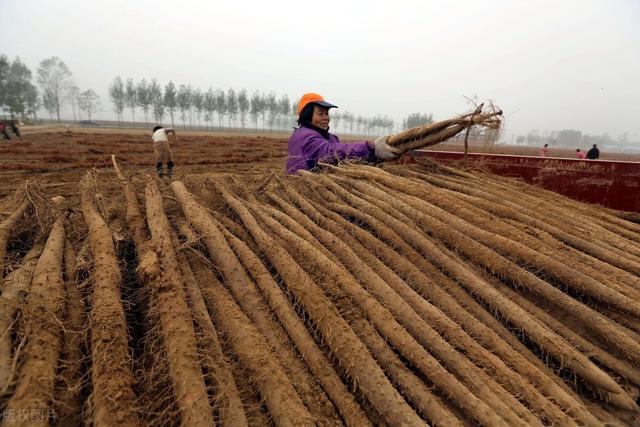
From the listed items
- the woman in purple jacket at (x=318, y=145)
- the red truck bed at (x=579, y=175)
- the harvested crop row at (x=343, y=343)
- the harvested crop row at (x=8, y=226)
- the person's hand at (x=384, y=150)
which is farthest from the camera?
the red truck bed at (x=579, y=175)

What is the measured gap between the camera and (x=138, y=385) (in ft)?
4.47

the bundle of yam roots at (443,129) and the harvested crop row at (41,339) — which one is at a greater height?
the bundle of yam roots at (443,129)

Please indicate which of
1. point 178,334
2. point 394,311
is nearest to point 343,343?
point 394,311

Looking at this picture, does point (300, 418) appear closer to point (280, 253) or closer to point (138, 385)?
point (138, 385)

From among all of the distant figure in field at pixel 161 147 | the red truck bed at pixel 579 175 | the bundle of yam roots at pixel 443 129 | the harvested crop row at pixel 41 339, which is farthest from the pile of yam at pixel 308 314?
the distant figure in field at pixel 161 147

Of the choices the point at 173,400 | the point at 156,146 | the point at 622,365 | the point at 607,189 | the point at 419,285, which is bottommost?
the point at 622,365

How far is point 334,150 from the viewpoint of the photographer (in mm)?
4207

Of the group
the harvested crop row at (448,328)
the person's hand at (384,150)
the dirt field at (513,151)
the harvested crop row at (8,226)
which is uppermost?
the dirt field at (513,151)

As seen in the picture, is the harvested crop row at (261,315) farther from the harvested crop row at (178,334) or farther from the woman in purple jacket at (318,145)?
the woman in purple jacket at (318,145)

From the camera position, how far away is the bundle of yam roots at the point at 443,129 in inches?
137

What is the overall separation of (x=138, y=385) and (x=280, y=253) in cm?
106

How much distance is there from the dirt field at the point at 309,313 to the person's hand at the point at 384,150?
3.79ft

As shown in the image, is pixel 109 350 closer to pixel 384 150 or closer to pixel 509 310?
pixel 509 310

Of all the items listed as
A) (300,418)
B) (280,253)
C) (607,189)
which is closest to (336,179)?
(280,253)
